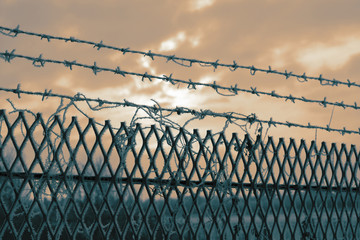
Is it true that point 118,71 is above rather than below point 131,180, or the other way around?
above

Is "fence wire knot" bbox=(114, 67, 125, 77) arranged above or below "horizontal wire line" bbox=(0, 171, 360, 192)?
above

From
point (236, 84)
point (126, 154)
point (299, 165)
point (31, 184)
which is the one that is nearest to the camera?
point (31, 184)

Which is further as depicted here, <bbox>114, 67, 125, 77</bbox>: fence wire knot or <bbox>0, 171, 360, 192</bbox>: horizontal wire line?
<bbox>114, 67, 125, 77</bbox>: fence wire knot

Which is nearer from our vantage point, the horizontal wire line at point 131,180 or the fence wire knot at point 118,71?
the horizontal wire line at point 131,180

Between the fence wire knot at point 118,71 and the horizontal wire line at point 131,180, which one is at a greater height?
the fence wire knot at point 118,71

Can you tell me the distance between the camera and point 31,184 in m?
3.12

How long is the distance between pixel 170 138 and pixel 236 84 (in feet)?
2.28

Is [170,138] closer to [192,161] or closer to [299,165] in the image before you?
[192,161]

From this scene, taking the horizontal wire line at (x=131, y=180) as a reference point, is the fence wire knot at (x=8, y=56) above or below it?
above

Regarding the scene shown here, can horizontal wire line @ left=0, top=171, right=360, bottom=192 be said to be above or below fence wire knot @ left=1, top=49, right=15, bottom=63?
below

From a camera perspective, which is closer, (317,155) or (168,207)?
(168,207)

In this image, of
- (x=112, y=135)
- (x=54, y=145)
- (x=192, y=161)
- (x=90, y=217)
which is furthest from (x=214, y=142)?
(x=90, y=217)

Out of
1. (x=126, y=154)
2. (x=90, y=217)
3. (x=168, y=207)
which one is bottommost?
(x=168, y=207)

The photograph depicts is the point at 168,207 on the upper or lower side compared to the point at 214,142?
lower
